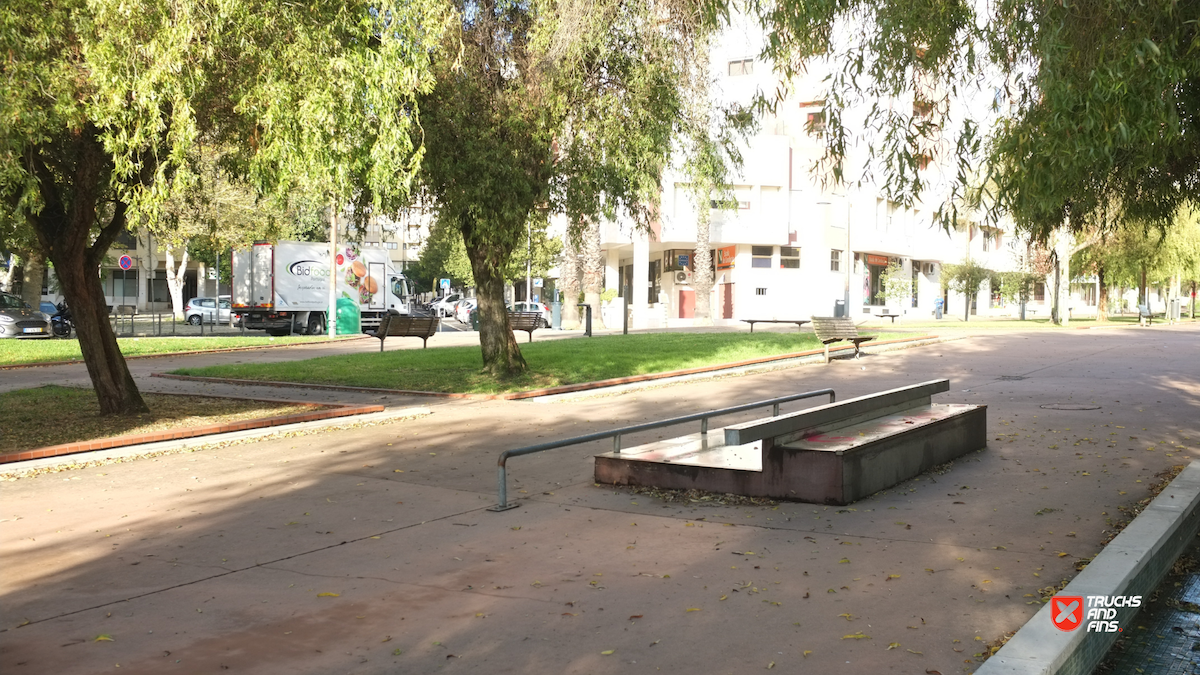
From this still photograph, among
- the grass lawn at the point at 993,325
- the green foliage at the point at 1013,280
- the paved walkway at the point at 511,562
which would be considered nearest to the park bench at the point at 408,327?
the paved walkway at the point at 511,562

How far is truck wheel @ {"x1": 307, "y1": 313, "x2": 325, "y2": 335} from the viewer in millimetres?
40250

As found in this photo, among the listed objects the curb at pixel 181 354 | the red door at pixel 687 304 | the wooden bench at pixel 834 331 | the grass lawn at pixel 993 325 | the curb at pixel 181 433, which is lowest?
the curb at pixel 181 433

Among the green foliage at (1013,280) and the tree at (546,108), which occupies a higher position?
the tree at (546,108)

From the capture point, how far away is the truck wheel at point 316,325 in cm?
4025

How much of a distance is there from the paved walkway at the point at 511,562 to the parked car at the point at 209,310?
39.6 meters

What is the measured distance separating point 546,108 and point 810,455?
9.73 metres

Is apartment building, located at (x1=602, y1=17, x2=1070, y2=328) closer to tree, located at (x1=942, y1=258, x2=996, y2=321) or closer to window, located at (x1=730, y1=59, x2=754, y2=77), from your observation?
window, located at (x1=730, y1=59, x2=754, y2=77)

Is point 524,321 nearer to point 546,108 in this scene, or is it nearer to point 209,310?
point 546,108

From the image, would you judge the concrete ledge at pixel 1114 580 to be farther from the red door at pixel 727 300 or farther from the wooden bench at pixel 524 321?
the red door at pixel 727 300

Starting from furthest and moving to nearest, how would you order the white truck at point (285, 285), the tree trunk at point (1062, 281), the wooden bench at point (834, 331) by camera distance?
the tree trunk at point (1062, 281), the white truck at point (285, 285), the wooden bench at point (834, 331)

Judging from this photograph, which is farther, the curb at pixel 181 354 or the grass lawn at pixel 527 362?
the curb at pixel 181 354

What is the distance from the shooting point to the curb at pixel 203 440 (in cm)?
982

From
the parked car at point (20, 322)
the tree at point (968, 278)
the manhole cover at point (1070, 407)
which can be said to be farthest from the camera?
the tree at point (968, 278)

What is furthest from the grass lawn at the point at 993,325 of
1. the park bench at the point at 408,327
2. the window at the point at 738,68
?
the park bench at the point at 408,327
